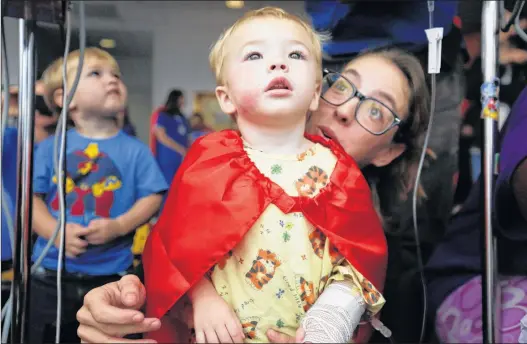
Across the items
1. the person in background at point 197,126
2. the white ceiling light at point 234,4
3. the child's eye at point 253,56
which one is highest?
the white ceiling light at point 234,4

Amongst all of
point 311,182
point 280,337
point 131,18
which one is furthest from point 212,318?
point 131,18

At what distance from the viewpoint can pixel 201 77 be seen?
1580mm

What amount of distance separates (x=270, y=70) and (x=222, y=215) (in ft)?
1.10

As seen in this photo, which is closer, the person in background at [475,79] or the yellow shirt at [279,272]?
the yellow shirt at [279,272]

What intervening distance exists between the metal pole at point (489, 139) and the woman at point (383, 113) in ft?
0.94

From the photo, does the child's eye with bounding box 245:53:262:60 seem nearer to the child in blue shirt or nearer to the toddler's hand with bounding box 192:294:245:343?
the child in blue shirt

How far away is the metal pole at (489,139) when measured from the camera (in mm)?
1329

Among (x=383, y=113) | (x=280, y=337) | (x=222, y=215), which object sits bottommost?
(x=280, y=337)

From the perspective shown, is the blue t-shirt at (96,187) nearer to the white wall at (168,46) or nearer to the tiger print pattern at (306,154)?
the white wall at (168,46)

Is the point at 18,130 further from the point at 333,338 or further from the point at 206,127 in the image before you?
the point at 333,338

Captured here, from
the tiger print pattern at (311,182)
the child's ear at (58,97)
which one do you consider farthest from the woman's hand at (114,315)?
the child's ear at (58,97)

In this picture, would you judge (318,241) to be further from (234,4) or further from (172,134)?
(234,4)

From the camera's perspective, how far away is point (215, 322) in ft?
4.08

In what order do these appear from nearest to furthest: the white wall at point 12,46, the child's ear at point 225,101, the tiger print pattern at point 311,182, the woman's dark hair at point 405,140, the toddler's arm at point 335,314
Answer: the toddler's arm at point 335,314, the tiger print pattern at point 311,182, the child's ear at point 225,101, the white wall at point 12,46, the woman's dark hair at point 405,140
